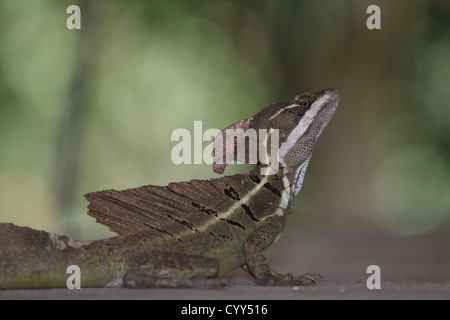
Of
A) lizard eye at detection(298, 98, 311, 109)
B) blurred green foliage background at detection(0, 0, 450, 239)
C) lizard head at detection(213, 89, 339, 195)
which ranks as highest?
blurred green foliage background at detection(0, 0, 450, 239)

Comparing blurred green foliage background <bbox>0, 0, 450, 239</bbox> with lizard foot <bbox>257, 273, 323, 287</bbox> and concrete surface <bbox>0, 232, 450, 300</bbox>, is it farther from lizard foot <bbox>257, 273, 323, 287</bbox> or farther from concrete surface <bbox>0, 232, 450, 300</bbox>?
lizard foot <bbox>257, 273, 323, 287</bbox>

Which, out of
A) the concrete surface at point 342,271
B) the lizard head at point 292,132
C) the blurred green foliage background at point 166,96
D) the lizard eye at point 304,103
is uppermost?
the blurred green foliage background at point 166,96

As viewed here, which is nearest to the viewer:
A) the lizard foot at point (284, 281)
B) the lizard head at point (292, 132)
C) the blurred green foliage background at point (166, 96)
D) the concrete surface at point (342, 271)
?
the concrete surface at point (342, 271)

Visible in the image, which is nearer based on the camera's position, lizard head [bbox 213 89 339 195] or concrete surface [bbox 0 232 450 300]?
concrete surface [bbox 0 232 450 300]

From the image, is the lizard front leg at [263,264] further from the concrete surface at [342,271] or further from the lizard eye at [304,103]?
the lizard eye at [304,103]

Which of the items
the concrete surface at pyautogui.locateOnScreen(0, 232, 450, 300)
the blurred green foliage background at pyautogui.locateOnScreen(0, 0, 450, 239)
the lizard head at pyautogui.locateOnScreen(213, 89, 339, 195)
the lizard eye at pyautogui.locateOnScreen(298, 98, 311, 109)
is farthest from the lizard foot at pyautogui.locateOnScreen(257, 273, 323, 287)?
the blurred green foliage background at pyautogui.locateOnScreen(0, 0, 450, 239)

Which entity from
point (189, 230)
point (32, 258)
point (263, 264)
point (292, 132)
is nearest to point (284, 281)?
point (263, 264)

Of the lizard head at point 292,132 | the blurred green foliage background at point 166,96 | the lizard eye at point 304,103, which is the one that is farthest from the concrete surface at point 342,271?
the blurred green foliage background at point 166,96

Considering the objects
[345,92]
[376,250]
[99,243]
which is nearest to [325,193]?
[345,92]
